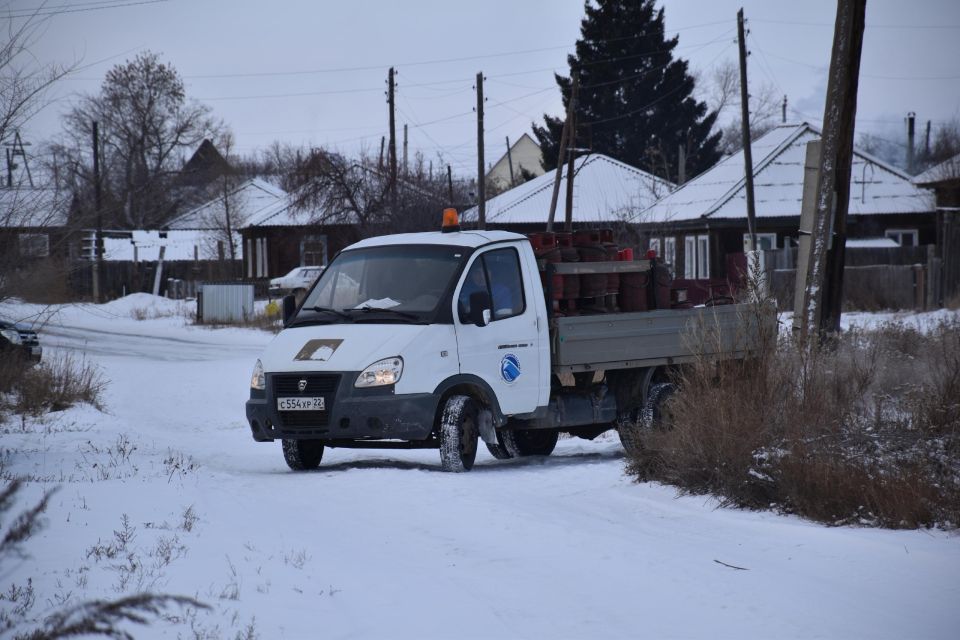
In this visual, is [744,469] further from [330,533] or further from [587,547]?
[330,533]

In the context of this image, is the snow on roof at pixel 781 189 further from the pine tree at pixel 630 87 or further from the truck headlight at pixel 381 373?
the truck headlight at pixel 381 373

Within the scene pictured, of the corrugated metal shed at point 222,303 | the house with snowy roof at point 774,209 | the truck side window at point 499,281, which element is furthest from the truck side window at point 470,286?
the house with snowy roof at point 774,209

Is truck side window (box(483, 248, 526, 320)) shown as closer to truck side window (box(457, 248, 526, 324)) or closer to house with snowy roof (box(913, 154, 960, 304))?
truck side window (box(457, 248, 526, 324))

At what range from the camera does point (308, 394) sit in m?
10.6

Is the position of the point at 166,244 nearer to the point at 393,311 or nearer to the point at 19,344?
the point at 19,344

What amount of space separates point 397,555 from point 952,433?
4279 mm

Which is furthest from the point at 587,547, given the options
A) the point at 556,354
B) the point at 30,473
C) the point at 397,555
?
the point at 30,473

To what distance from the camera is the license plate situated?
34.6 ft

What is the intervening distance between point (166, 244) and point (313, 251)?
14.5 m

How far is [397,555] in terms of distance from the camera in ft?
23.9

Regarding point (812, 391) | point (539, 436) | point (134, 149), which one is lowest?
point (539, 436)

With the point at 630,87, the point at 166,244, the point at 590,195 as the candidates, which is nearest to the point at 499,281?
the point at 590,195

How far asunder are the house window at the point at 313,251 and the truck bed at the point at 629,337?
1901 inches

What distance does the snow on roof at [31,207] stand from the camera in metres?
12.8
